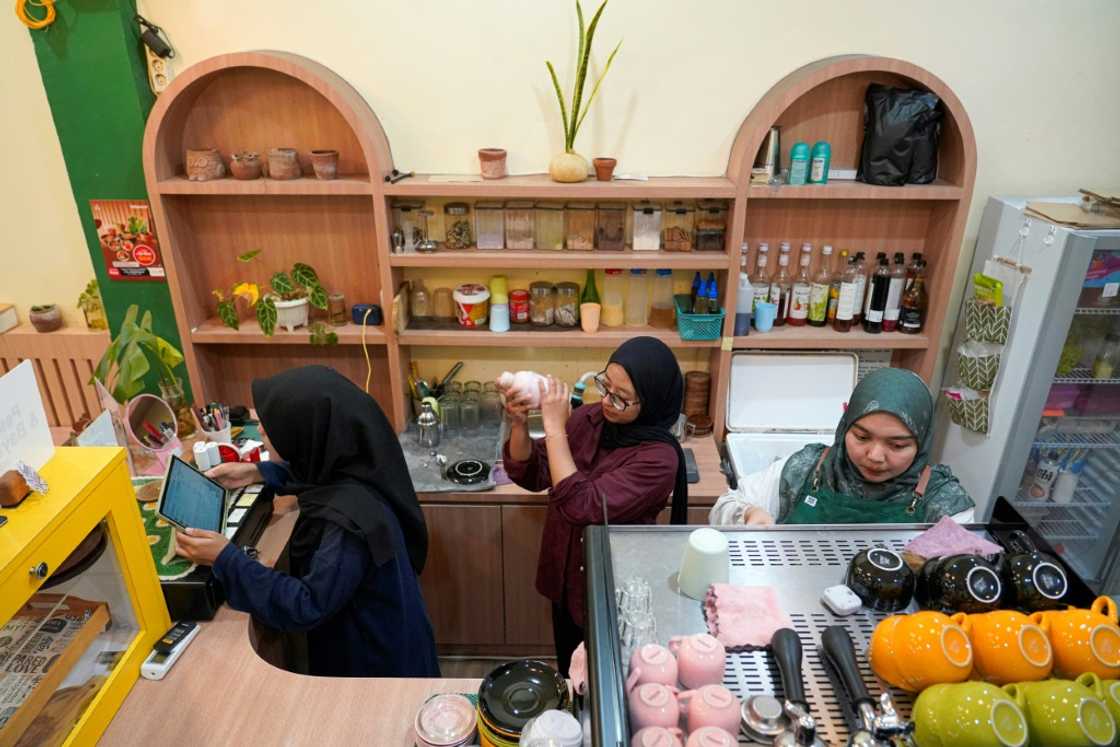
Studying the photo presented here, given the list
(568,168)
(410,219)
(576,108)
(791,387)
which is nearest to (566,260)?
(568,168)

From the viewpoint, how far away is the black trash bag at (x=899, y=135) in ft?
8.22

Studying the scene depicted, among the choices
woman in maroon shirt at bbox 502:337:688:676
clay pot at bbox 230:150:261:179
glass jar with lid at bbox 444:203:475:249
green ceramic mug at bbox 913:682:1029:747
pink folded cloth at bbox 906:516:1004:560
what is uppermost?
clay pot at bbox 230:150:261:179

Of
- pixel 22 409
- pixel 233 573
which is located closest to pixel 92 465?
pixel 22 409

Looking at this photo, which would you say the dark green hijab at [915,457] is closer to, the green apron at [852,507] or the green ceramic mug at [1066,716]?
the green apron at [852,507]

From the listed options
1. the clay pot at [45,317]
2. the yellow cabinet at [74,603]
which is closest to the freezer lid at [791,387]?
the yellow cabinet at [74,603]

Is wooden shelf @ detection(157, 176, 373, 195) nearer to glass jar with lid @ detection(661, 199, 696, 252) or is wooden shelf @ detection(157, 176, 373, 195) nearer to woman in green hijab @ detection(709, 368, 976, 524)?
glass jar with lid @ detection(661, 199, 696, 252)

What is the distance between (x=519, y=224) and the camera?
2795 millimetres

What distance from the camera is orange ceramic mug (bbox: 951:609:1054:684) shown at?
848mm

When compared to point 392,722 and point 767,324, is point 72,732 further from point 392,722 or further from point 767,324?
point 767,324

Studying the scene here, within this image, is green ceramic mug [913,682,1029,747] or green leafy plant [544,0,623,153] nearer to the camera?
green ceramic mug [913,682,1029,747]

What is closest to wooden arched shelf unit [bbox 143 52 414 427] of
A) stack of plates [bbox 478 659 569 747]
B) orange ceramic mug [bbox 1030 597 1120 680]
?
stack of plates [bbox 478 659 569 747]

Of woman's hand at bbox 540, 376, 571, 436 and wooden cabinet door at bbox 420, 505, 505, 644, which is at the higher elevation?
woman's hand at bbox 540, 376, 571, 436

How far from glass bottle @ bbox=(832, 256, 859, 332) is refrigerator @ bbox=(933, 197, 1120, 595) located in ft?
1.68

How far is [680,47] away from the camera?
263cm
